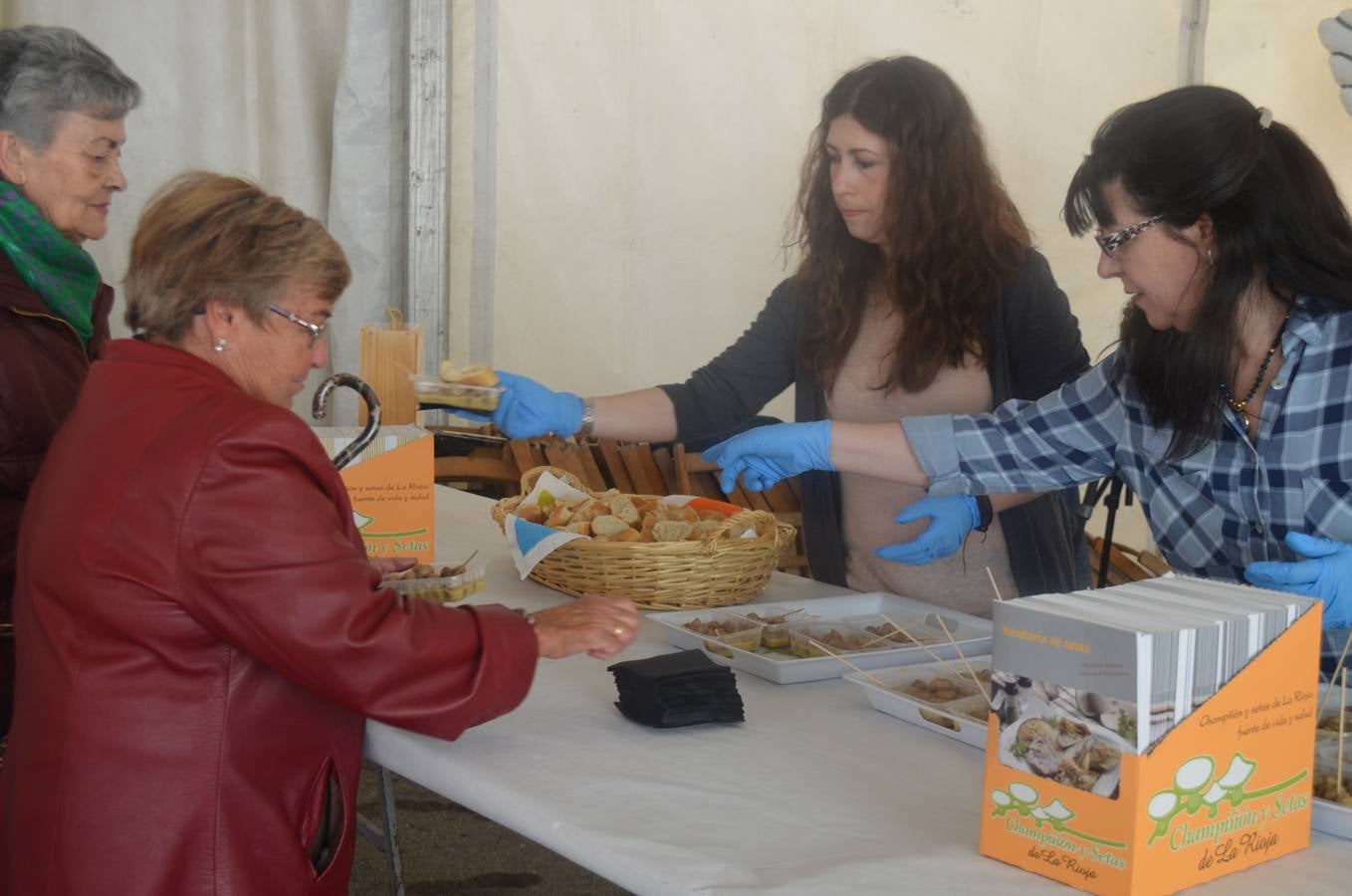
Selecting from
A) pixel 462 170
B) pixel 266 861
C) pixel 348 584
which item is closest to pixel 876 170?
pixel 348 584

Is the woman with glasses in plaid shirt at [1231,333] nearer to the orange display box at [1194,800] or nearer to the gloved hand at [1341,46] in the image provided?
the orange display box at [1194,800]

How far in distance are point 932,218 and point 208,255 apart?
140 cm

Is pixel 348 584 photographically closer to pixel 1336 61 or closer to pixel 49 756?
pixel 49 756

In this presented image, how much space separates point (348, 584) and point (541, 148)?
9.35 feet

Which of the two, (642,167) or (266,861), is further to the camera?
(642,167)

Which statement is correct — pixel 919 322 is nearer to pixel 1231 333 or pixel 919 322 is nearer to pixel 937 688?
pixel 1231 333

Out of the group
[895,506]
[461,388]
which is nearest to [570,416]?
[461,388]

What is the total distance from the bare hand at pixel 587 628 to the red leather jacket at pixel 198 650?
71 mm

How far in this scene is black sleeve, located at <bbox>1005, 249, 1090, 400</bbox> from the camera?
7.97 feet

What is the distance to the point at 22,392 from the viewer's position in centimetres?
209

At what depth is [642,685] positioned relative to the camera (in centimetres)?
158

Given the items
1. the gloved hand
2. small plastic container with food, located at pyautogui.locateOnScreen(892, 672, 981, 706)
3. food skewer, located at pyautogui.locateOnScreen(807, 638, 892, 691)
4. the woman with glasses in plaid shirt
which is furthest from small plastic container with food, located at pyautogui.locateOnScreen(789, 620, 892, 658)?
the gloved hand

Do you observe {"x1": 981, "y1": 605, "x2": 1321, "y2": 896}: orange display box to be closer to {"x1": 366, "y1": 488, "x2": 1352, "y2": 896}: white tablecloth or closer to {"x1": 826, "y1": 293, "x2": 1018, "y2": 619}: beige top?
{"x1": 366, "y1": 488, "x2": 1352, "y2": 896}: white tablecloth

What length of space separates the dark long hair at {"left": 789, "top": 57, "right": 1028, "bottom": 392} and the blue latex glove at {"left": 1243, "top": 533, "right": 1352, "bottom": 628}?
95 centimetres
